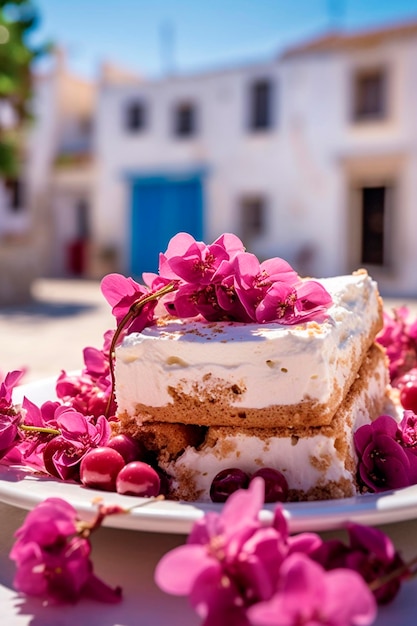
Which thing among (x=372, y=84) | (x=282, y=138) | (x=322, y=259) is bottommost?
(x=322, y=259)

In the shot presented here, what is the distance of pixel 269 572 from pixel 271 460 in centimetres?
47

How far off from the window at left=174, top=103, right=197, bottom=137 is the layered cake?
15.6 metres

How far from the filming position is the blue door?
16.4 meters

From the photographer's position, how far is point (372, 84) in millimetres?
14797

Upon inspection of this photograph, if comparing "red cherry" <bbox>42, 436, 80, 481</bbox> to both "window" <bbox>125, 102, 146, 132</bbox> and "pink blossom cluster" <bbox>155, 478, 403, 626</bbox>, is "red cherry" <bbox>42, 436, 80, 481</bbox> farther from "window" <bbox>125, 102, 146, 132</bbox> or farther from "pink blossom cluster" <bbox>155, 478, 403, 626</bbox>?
"window" <bbox>125, 102, 146, 132</bbox>

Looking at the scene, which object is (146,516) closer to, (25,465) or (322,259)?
(25,465)

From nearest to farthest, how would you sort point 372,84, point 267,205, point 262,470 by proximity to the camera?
point 262,470
point 372,84
point 267,205

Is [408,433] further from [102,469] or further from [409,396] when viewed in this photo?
[102,469]

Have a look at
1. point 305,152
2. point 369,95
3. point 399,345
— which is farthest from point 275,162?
point 399,345

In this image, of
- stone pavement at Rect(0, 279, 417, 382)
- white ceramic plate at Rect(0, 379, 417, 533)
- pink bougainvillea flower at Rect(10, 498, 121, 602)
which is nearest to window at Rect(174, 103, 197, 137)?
stone pavement at Rect(0, 279, 417, 382)

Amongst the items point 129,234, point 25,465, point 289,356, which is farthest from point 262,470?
point 129,234

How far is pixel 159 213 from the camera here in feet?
54.9

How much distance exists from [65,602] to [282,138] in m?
15.0

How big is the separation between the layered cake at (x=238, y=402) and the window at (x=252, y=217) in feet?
47.7
